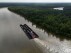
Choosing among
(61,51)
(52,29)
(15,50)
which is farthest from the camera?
(52,29)

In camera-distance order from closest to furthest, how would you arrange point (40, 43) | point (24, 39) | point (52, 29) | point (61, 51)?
1. point (61, 51)
2. point (40, 43)
3. point (24, 39)
4. point (52, 29)

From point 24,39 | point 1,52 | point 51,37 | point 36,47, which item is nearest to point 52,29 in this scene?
point 51,37

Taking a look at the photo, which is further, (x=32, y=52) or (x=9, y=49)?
(x=9, y=49)

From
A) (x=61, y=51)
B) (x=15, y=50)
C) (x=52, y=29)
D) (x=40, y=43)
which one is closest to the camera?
(x=61, y=51)

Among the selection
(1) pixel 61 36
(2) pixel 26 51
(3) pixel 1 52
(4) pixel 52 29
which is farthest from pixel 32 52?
(4) pixel 52 29

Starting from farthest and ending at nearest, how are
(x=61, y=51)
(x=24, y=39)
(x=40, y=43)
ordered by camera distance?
1. (x=24, y=39)
2. (x=40, y=43)
3. (x=61, y=51)

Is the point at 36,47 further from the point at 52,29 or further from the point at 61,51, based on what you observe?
the point at 52,29

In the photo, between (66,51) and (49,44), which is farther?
(49,44)

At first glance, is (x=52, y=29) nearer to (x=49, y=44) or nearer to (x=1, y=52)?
(x=49, y=44)
